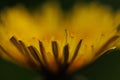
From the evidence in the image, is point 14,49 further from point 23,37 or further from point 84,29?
point 84,29

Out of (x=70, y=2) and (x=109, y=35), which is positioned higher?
(x=109, y=35)

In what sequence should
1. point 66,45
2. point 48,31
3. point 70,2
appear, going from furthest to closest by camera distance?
point 70,2 → point 48,31 → point 66,45

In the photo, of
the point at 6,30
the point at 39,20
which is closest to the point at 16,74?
the point at 39,20

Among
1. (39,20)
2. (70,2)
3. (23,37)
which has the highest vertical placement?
(23,37)

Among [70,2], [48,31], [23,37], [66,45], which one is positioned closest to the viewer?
[66,45]

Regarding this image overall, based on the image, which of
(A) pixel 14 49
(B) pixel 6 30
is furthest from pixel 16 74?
(A) pixel 14 49

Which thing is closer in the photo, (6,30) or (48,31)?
(6,30)
